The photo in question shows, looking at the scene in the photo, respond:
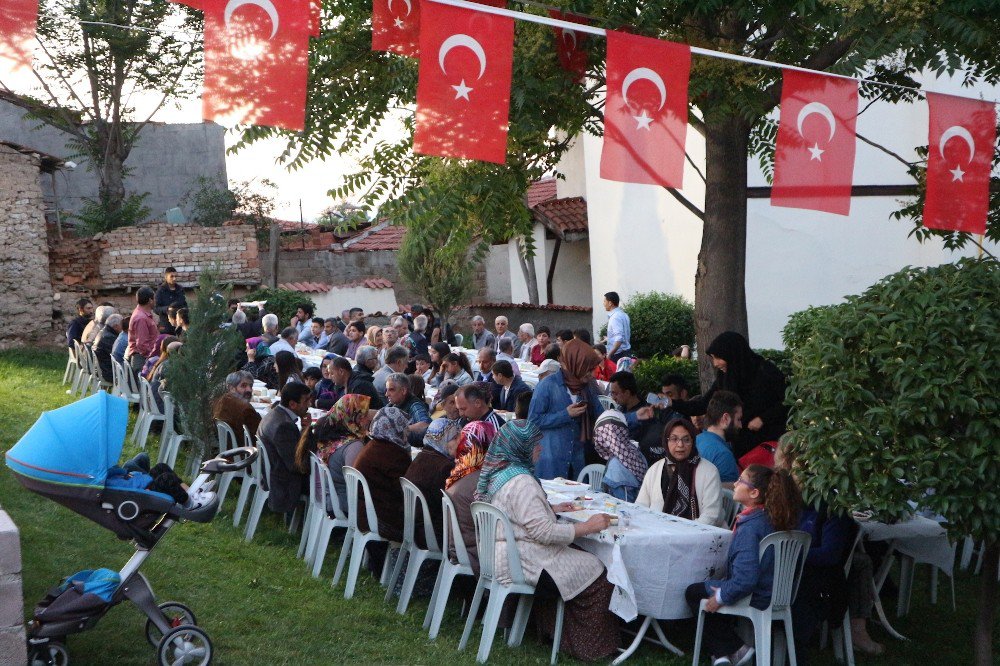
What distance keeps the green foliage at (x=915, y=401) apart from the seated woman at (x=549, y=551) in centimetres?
138

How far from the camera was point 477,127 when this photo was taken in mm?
6461

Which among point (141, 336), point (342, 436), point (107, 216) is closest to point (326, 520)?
point (342, 436)

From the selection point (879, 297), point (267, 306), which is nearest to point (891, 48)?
point (879, 297)

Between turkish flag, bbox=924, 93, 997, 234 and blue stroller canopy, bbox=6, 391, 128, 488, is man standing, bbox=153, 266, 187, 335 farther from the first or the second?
turkish flag, bbox=924, 93, 997, 234

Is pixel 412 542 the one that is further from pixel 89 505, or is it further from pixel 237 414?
pixel 237 414

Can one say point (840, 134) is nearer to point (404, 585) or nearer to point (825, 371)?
point (825, 371)

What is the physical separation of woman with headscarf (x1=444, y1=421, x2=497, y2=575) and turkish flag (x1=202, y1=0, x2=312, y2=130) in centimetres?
205

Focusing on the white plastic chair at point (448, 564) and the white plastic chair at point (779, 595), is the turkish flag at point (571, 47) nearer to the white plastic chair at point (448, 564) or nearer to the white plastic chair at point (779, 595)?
the white plastic chair at point (448, 564)

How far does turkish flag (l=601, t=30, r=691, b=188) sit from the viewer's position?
6.63 m

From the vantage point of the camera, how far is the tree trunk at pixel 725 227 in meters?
9.38

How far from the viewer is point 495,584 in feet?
19.0

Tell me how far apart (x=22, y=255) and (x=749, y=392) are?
16.4 m

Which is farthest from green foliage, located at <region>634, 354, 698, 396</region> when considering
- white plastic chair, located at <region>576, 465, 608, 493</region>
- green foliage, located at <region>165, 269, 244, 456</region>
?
green foliage, located at <region>165, 269, 244, 456</region>

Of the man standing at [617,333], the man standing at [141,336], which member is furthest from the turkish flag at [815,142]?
the man standing at [141,336]
